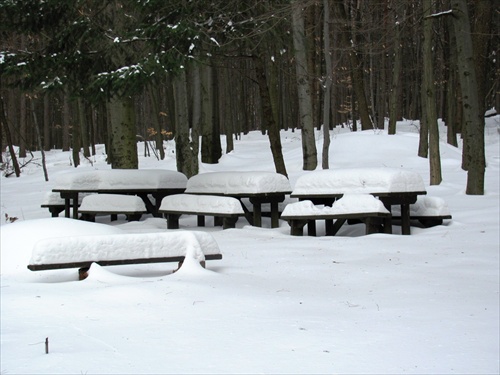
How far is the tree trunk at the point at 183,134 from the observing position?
15.4 m

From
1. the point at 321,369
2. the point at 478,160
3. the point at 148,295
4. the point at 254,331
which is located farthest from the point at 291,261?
the point at 478,160

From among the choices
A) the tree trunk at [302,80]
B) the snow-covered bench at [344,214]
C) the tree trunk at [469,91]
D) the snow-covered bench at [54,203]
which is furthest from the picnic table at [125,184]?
→ the tree trunk at [469,91]

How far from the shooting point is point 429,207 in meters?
10.9

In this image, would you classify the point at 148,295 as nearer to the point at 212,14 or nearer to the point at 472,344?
the point at 472,344

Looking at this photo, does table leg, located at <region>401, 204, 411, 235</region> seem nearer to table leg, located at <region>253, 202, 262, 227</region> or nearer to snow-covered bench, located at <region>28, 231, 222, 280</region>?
table leg, located at <region>253, 202, 262, 227</region>

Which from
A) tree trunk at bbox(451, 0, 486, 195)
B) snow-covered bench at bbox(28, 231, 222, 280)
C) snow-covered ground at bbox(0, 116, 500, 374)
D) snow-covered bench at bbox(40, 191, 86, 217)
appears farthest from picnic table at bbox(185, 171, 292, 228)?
snow-covered bench at bbox(28, 231, 222, 280)

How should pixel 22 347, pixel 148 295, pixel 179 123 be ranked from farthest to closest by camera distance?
pixel 179 123
pixel 148 295
pixel 22 347

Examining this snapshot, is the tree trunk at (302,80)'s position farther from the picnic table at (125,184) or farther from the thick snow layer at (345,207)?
the thick snow layer at (345,207)

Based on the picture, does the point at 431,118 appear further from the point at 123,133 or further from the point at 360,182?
the point at 123,133

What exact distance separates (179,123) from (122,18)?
2868mm

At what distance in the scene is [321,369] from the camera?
3873mm

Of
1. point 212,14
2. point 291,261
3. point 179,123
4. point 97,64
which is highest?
point 212,14

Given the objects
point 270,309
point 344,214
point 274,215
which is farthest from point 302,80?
point 270,309

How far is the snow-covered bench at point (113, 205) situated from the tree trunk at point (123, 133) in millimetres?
2160
